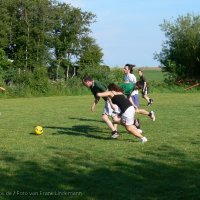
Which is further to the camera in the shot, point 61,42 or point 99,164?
point 61,42

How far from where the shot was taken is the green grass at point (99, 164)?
20.2 feet

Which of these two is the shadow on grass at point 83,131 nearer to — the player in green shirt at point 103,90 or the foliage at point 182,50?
the player in green shirt at point 103,90

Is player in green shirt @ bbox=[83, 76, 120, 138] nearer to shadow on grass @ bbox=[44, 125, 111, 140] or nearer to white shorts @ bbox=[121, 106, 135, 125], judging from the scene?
shadow on grass @ bbox=[44, 125, 111, 140]

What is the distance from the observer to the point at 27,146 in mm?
9969

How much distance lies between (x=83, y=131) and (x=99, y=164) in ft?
15.4

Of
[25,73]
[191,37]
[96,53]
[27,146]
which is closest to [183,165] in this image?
[27,146]

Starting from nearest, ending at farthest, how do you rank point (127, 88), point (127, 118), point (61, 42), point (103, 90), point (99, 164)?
point (99, 164), point (127, 118), point (103, 90), point (127, 88), point (61, 42)

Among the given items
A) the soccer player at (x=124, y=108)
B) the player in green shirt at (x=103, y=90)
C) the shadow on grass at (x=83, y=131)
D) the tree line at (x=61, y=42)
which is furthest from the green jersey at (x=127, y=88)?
the tree line at (x=61, y=42)

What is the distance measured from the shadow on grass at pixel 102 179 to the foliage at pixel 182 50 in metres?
35.9

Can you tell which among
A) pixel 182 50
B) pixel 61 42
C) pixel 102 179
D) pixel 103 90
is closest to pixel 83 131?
pixel 103 90

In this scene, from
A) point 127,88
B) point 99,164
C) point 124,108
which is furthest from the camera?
point 127,88

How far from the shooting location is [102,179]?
6.81 meters

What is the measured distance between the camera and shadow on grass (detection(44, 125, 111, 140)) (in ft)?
37.8

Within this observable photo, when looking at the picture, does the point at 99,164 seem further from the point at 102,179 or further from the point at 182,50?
the point at 182,50
